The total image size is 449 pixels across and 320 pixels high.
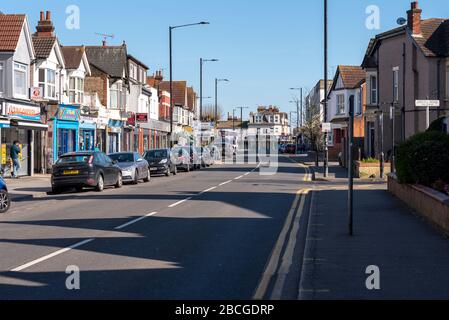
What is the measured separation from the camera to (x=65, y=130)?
1594 inches

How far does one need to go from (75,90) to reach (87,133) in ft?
13.0

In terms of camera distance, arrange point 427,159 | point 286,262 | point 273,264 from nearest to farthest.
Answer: point 273,264
point 286,262
point 427,159

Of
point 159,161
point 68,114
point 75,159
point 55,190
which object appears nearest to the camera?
point 75,159

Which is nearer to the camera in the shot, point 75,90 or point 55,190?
point 55,190

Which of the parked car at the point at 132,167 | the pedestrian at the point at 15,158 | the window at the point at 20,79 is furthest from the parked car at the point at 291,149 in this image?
the pedestrian at the point at 15,158

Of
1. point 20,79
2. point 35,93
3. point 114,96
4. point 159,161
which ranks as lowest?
point 159,161

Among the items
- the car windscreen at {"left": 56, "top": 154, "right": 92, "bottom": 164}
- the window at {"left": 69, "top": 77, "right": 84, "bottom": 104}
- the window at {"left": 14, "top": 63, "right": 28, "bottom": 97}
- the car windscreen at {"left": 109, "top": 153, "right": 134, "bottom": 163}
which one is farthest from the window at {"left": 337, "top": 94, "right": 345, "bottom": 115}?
the car windscreen at {"left": 56, "top": 154, "right": 92, "bottom": 164}

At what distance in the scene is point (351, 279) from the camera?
8461mm

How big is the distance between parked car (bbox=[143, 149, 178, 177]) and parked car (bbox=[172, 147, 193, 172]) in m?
2.05

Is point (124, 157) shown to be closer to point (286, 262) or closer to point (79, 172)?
point (79, 172)

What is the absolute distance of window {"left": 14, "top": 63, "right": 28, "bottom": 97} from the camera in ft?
108

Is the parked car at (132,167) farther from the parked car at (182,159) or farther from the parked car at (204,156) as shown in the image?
the parked car at (204,156)

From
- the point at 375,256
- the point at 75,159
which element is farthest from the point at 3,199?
the point at 375,256
